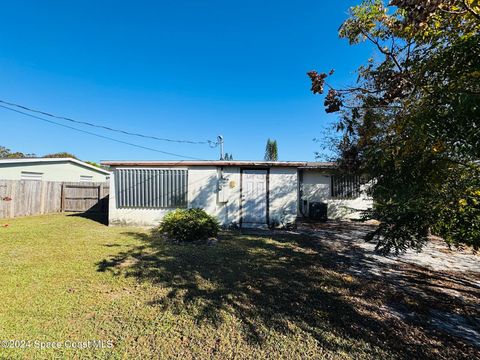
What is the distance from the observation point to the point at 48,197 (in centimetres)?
1205

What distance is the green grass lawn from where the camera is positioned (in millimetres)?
2363

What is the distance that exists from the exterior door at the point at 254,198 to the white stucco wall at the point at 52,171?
1261 cm

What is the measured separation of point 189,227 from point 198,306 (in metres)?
3.62

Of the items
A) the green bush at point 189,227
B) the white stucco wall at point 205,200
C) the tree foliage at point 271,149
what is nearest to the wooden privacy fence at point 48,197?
the white stucco wall at point 205,200

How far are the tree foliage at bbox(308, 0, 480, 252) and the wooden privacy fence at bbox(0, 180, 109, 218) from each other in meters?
13.3

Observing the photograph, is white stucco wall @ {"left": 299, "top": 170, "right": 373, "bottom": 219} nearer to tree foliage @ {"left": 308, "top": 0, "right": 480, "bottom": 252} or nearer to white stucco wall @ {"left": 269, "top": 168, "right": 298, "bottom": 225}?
white stucco wall @ {"left": 269, "top": 168, "right": 298, "bottom": 225}

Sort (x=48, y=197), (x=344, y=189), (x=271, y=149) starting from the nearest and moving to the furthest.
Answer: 1. (x=344, y=189)
2. (x=48, y=197)
3. (x=271, y=149)

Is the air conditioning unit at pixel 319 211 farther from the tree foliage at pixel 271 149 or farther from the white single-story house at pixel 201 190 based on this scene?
the tree foliage at pixel 271 149

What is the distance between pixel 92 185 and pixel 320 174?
12.5 metres

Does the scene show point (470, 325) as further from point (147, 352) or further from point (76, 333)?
point (76, 333)

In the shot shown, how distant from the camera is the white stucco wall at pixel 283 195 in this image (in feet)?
27.4

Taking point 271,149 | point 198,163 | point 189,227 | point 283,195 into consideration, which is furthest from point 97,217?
point 271,149

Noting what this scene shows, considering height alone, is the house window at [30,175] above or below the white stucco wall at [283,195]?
above

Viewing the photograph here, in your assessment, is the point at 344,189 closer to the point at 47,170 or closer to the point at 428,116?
the point at 428,116
